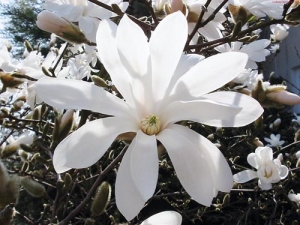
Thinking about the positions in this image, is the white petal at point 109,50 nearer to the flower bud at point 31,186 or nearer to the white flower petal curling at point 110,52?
the white flower petal curling at point 110,52

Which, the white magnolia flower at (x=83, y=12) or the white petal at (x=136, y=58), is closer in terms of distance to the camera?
the white petal at (x=136, y=58)

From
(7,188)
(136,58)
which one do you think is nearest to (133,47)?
(136,58)

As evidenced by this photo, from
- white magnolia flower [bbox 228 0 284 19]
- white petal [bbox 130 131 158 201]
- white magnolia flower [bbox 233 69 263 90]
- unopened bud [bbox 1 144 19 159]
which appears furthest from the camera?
unopened bud [bbox 1 144 19 159]

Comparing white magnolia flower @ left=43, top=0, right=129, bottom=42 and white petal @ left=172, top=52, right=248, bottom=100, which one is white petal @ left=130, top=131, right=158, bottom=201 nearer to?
white petal @ left=172, top=52, right=248, bottom=100

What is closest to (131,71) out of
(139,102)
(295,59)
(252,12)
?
(139,102)

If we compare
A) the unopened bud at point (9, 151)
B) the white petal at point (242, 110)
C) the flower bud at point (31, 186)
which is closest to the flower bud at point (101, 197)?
the flower bud at point (31, 186)

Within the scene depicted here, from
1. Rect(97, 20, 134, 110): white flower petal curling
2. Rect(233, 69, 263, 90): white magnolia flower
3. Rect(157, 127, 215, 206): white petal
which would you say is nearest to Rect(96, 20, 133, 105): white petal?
Rect(97, 20, 134, 110): white flower petal curling

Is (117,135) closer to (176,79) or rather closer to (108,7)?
(176,79)
